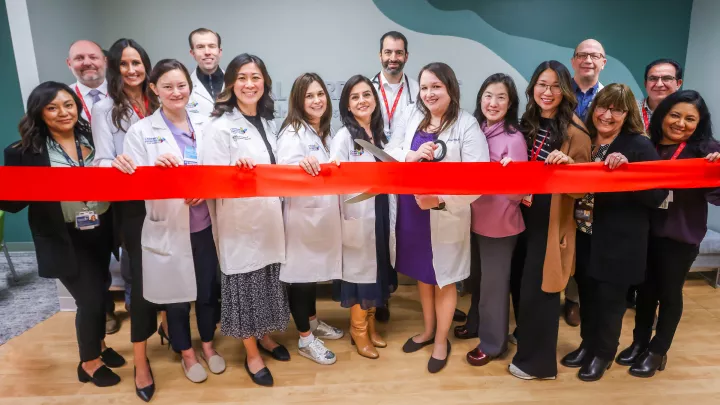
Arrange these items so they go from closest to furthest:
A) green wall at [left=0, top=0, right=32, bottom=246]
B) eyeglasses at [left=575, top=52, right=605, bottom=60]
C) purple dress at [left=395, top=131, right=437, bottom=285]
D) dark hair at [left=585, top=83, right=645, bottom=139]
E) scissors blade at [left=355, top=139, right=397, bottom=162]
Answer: scissors blade at [left=355, top=139, right=397, bottom=162] → dark hair at [left=585, top=83, right=645, bottom=139] → purple dress at [left=395, top=131, right=437, bottom=285] → eyeglasses at [left=575, top=52, right=605, bottom=60] → green wall at [left=0, top=0, right=32, bottom=246]

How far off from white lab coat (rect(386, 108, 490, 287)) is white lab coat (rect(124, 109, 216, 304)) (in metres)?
1.17

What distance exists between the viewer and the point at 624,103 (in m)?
2.24

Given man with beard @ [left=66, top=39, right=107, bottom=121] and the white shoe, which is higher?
man with beard @ [left=66, top=39, right=107, bottom=121]

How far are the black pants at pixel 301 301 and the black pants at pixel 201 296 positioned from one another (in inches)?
17.8

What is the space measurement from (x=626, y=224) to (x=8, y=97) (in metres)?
5.59

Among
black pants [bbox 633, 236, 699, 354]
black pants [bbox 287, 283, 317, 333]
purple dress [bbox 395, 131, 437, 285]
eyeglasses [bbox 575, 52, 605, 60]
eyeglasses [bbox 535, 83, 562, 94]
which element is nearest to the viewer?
eyeglasses [bbox 535, 83, 562, 94]

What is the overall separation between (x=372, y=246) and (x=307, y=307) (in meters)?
0.60

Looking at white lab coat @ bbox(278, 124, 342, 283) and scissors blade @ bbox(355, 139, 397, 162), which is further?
white lab coat @ bbox(278, 124, 342, 283)

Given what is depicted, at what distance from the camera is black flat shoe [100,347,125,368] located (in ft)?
9.35

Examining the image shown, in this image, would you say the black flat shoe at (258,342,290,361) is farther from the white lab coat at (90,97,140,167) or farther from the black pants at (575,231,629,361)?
the black pants at (575,231,629,361)

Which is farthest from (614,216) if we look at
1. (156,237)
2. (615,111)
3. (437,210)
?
(156,237)

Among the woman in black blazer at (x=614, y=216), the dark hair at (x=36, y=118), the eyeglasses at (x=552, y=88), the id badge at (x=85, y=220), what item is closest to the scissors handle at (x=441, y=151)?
the eyeglasses at (x=552, y=88)

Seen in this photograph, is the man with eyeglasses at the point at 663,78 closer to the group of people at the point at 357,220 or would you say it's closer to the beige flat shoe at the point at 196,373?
the group of people at the point at 357,220

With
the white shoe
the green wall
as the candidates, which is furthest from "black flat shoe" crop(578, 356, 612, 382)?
the green wall
